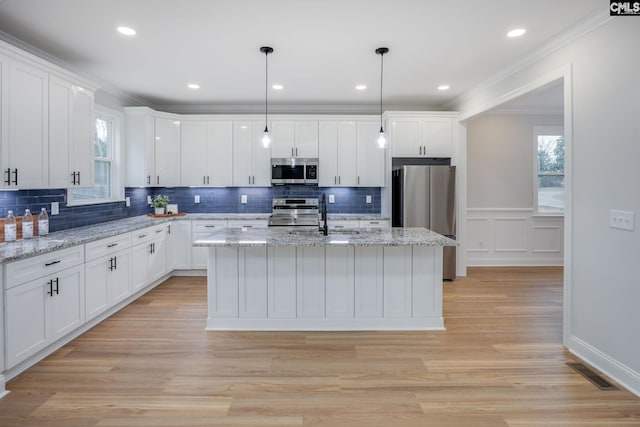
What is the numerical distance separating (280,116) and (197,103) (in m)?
1.37

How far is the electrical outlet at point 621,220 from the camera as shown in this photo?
2.46 m

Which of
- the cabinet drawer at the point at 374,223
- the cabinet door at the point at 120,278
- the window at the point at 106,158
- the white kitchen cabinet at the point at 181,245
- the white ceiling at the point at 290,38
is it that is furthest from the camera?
the cabinet drawer at the point at 374,223

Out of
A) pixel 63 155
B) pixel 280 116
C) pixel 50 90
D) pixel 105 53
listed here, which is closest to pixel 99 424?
pixel 63 155

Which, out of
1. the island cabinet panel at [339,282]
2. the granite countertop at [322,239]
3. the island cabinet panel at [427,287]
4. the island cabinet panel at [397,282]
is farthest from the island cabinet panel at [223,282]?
the island cabinet panel at [427,287]

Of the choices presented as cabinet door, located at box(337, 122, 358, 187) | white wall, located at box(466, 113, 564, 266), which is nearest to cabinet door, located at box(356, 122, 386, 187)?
cabinet door, located at box(337, 122, 358, 187)

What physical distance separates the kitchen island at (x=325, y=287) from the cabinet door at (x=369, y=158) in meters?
2.45

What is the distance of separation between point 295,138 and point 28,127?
344 cm

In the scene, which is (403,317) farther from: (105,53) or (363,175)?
(105,53)

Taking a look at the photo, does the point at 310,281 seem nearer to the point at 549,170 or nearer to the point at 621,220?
the point at 621,220

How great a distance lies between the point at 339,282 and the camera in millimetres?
3457

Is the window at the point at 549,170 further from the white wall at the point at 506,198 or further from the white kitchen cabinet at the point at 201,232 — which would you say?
the white kitchen cabinet at the point at 201,232

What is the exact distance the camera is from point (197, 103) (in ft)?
19.1

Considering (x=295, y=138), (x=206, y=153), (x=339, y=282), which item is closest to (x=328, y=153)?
(x=295, y=138)

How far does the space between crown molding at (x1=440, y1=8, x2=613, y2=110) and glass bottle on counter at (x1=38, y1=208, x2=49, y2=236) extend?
4.90 m
